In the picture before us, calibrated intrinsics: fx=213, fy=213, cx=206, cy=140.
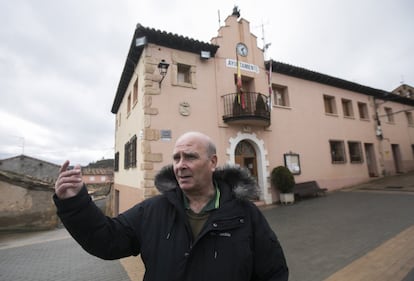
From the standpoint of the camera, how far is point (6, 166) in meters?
25.2

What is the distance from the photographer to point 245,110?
859cm

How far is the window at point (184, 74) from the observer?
8.36 m

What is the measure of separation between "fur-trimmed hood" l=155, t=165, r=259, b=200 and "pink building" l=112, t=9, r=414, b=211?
5187 mm

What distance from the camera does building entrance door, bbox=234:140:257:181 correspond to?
892cm

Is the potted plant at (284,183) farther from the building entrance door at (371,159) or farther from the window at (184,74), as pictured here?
the building entrance door at (371,159)

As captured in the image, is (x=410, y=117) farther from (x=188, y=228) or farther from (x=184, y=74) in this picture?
(x=188, y=228)

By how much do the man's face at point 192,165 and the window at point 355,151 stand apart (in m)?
13.6

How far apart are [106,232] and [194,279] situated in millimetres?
588

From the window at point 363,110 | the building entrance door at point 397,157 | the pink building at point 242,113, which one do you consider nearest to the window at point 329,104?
the pink building at point 242,113

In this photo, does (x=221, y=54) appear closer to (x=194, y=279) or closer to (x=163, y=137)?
(x=163, y=137)

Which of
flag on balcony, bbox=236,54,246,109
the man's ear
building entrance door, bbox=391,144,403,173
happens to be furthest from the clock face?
building entrance door, bbox=391,144,403,173

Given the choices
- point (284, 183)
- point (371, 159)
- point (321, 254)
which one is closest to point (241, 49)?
point (284, 183)

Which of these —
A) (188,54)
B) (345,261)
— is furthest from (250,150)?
(345,261)

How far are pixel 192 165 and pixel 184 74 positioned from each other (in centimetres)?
751
